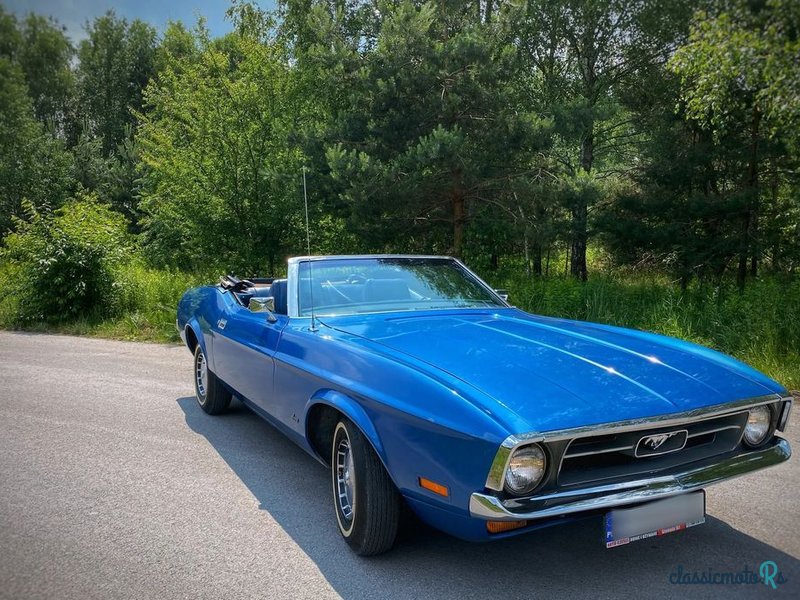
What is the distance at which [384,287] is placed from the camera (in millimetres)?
4078

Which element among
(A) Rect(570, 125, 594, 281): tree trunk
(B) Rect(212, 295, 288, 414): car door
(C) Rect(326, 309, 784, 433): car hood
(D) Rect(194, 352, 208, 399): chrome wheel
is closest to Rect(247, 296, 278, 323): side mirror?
(B) Rect(212, 295, 288, 414): car door

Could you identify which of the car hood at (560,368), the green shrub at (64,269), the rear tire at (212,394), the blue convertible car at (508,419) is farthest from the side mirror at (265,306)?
the green shrub at (64,269)

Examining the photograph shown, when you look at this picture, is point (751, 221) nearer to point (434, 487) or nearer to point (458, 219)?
point (458, 219)

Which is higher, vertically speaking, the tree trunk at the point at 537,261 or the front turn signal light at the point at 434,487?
the tree trunk at the point at 537,261

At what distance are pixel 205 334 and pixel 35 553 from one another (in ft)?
8.33

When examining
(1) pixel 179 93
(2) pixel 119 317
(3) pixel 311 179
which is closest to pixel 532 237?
(3) pixel 311 179

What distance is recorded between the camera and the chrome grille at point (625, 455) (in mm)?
2285

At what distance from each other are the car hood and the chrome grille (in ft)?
0.37

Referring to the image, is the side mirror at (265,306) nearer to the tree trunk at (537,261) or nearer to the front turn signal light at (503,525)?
the front turn signal light at (503,525)

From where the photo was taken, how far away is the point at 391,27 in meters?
9.92

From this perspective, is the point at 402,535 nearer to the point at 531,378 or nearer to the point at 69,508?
the point at 531,378

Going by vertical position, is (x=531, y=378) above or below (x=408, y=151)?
below

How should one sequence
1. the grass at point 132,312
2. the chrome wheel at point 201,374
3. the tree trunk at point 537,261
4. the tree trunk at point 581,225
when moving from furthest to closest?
1. the tree trunk at point 537,261
2. the tree trunk at point 581,225
3. the grass at point 132,312
4. the chrome wheel at point 201,374

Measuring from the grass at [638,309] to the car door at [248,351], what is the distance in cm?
497
